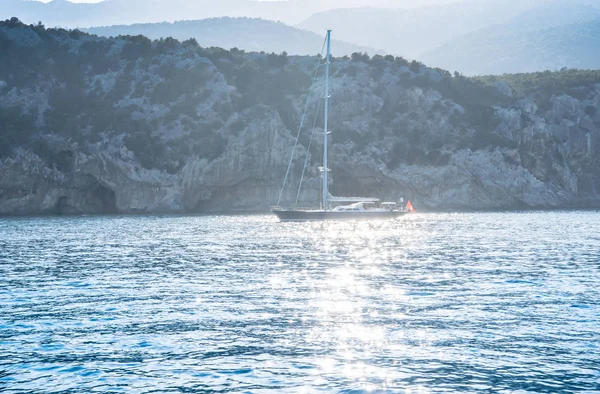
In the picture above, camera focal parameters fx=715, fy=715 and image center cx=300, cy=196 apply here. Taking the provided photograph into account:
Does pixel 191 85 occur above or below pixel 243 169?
above

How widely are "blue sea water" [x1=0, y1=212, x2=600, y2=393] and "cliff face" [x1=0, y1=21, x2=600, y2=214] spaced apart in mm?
68894

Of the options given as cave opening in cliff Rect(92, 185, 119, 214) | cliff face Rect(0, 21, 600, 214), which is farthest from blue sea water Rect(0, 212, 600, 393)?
cave opening in cliff Rect(92, 185, 119, 214)

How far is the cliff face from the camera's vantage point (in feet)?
355

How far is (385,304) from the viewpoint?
23.4 m

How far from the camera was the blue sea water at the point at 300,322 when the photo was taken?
14805mm

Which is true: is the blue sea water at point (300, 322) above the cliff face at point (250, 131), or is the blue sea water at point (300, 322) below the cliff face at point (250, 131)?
below

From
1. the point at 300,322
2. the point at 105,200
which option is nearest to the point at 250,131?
the point at 105,200

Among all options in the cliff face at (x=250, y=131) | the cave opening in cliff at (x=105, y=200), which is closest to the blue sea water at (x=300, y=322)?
the cliff face at (x=250, y=131)

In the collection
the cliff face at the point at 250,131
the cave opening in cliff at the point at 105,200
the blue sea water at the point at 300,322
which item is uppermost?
the cliff face at the point at 250,131

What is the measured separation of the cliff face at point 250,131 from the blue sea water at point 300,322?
6889 cm

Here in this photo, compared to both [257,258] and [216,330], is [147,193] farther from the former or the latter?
[216,330]

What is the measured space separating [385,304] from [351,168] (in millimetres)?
94495

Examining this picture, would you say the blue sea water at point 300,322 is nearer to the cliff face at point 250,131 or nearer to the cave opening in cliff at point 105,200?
the cliff face at point 250,131

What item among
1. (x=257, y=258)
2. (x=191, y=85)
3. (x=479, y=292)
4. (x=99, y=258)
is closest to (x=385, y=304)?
(x=479, y=292)
